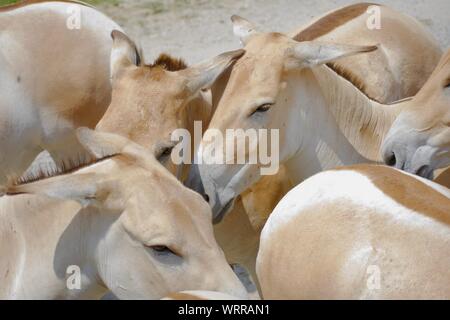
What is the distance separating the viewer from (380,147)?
4.92m

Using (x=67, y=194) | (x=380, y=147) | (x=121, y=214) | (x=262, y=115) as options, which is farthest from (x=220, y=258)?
(x=380, y=147)

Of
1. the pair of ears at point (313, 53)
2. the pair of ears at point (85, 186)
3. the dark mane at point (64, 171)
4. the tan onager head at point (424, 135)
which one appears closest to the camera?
the pair of ears at point (85, 186)

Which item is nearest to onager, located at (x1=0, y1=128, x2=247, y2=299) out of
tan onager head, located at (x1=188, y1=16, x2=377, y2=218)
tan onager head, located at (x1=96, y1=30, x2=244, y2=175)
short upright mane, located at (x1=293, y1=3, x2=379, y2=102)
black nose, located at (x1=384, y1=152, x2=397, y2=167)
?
tan onager head, located at (x1=96, y1=30, x2=244, y2=175)

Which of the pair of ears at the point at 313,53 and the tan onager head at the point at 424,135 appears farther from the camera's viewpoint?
the tan onager head at the point at 424,135

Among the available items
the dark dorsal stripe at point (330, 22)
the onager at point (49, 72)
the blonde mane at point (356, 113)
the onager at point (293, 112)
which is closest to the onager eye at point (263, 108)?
the onager at point (293, 112)

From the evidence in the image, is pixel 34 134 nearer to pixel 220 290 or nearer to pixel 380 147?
pixel 380 147

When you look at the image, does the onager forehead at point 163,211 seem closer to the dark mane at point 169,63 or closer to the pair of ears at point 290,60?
the pair of ears at point 290,60

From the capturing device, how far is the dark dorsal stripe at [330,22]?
19.2ft

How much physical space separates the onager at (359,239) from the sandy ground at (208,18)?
19.5ft

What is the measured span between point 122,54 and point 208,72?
585mm

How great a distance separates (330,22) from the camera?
19.7 ft

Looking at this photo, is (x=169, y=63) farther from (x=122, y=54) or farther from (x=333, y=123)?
(x=333, y=123)

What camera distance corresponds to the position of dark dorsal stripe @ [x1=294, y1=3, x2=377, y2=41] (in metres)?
5.87

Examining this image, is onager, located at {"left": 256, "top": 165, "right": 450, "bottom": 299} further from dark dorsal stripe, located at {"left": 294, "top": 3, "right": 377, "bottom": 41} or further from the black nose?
dark dorsal stripe, located at {"left": 294, "top": 3, "right": 377, "bottom": 41}
